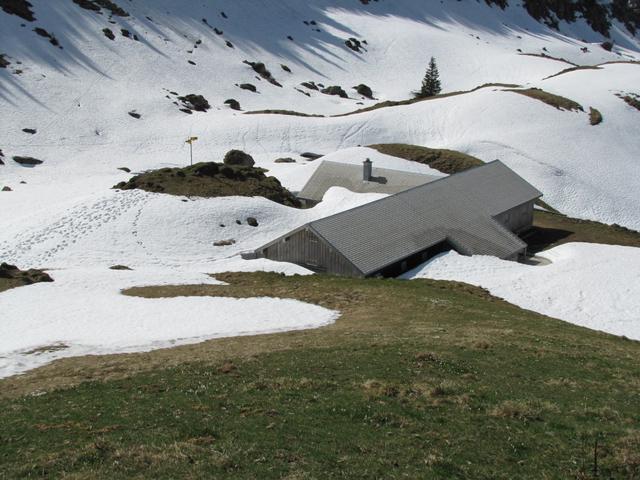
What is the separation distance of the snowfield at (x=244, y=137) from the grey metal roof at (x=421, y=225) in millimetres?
2991

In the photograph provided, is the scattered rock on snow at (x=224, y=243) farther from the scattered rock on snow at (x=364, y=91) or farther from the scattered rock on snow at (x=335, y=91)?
the scattered rock on snow at (x=364, y=91)

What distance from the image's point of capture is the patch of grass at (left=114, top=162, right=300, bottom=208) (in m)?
56.5

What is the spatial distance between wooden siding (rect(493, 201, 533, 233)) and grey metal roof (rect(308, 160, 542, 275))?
84 cm

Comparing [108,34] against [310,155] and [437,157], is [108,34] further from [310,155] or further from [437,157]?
[437,157]

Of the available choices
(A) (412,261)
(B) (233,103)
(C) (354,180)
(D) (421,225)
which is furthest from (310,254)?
(B) (233,103)

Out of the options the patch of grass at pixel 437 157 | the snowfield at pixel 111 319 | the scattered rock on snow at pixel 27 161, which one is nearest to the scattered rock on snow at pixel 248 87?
the patch of grass at pixel 437 157

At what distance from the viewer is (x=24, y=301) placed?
110ft

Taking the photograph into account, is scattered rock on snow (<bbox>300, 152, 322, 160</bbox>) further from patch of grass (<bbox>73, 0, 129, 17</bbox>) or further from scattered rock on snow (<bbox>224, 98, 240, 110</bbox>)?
patch of grass (<bbox>73, 0, 129, 17</bbox>)

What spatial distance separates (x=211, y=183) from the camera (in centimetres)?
5800

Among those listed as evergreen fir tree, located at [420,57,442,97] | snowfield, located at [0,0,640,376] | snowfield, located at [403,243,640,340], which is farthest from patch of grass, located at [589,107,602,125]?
snowfield, located at [403,243,640,340]

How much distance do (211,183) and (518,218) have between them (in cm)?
2835

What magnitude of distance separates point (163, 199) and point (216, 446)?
137 feet

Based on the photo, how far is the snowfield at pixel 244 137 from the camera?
1352 inches

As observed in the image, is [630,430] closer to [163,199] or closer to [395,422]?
[395,422]
